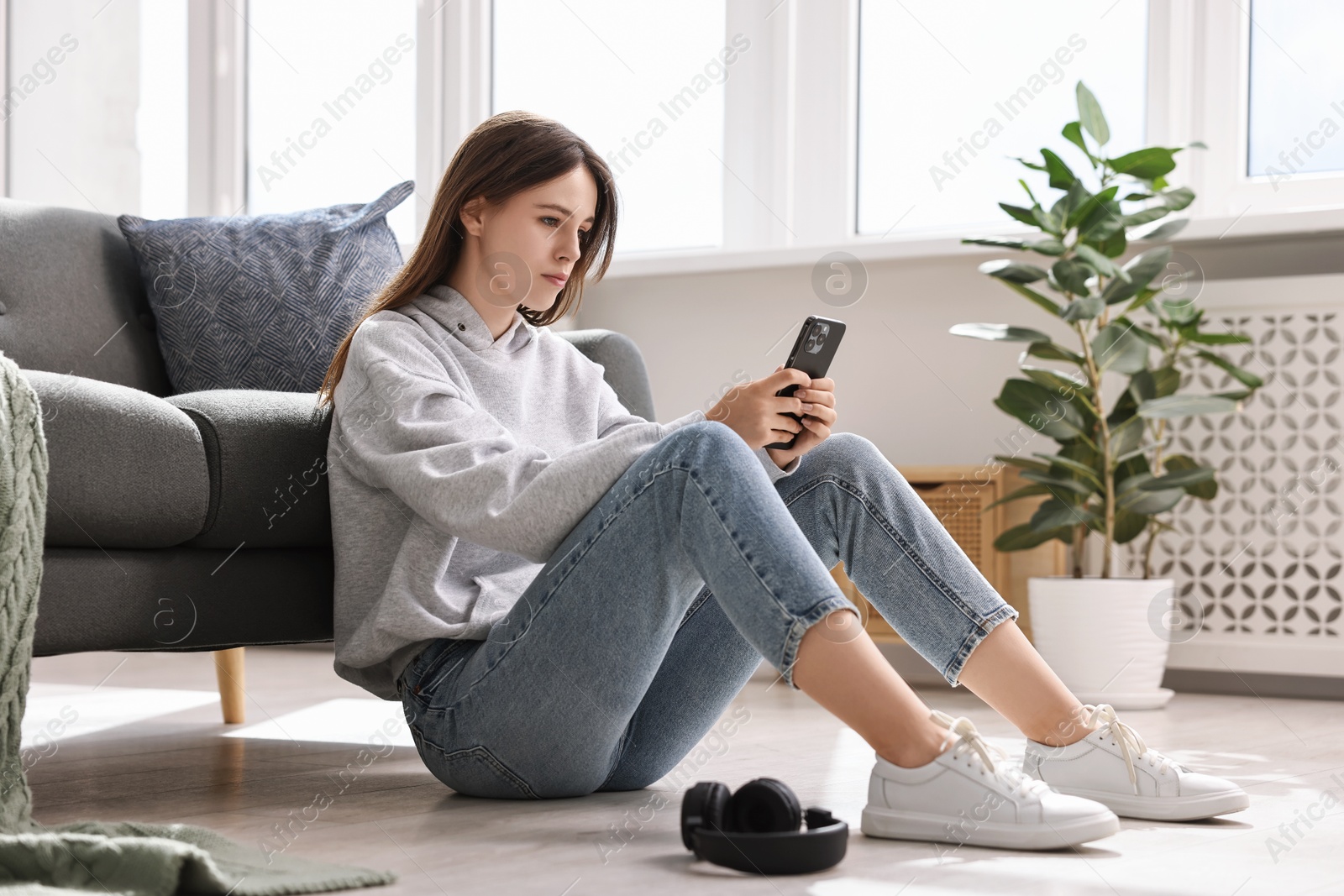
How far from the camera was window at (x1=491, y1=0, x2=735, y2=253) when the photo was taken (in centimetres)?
297

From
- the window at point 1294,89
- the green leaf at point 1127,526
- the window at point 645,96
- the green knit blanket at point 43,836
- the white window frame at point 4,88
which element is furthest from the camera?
the white window frame at point 4,88

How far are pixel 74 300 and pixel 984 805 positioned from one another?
1334 millimetres

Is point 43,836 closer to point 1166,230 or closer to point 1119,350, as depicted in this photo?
point 1119,350

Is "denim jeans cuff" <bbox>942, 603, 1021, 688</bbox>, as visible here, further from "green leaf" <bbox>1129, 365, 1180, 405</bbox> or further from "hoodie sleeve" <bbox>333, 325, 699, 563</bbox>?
"green leaf" <bbox>1129, 365, 1180, 405</bbox>

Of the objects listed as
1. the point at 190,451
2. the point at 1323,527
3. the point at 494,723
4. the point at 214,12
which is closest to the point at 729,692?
the point at 494,723

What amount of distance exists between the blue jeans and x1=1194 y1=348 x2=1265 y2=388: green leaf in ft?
4.24

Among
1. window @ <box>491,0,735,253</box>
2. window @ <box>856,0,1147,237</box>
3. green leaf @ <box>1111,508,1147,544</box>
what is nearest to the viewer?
green leaf @ <box>1111,508,1147,544</box>

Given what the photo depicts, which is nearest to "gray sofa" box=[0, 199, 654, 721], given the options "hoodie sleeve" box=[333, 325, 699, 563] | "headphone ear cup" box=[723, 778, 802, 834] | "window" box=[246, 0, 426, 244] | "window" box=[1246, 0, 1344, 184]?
"hoodie sleeve" box=[333, 325, 699, 563]

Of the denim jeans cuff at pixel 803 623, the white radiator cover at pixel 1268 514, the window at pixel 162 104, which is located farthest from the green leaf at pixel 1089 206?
the window at pixel 162 104

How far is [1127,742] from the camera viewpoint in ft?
3.89

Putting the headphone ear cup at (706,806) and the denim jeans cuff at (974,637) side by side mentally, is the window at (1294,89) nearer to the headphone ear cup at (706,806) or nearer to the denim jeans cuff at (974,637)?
the denim jeans cuff at (974,637)

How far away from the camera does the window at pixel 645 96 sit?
297 centimetres

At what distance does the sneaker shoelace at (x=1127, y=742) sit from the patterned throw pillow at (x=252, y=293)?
3.45 feet

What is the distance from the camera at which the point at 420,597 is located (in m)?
1.22
